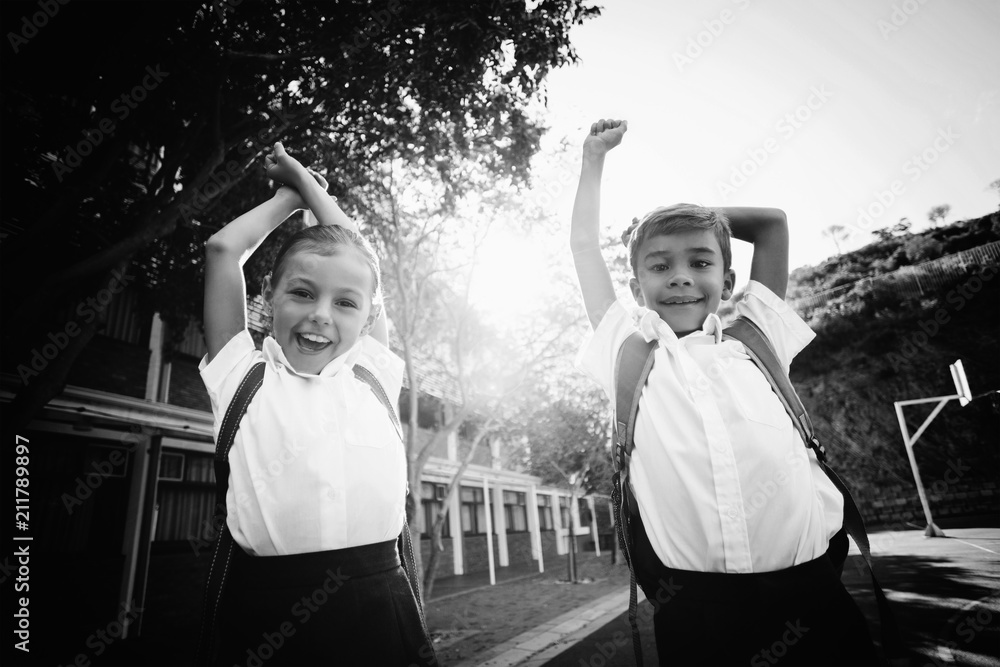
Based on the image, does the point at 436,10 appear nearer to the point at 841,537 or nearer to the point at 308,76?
the point at 308,76

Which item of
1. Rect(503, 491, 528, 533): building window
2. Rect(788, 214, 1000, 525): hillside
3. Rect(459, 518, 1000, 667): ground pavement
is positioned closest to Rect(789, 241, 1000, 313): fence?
Rect(788, 214, 1000, 525): hillside

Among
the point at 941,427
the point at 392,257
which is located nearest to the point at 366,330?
the point at 392,257

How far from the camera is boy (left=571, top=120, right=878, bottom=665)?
122cm

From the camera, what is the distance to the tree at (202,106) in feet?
→ 15.0

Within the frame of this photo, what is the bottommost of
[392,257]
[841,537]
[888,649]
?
[888,649]

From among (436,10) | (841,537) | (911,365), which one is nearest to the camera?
(841,537)

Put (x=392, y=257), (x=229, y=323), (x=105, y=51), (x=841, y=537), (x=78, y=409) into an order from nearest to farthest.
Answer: (x=841, y=537), (x=229, y=323), (x=105, y=51), (x=78, y=409), (x=392, y=257)

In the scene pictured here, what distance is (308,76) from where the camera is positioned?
542 centimetres

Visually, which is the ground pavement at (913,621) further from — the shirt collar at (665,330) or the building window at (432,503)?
the building window at (432,503)

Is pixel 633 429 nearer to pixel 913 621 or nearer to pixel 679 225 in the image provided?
pixel 679 225

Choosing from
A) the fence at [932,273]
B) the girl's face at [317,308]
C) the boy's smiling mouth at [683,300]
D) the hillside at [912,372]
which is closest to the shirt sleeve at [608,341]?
the boy's smiling mouth at [683,300]

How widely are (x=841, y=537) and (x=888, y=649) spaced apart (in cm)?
27

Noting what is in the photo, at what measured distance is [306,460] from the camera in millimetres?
1345

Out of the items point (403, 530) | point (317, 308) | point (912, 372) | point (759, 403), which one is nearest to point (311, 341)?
point (317, 308)
